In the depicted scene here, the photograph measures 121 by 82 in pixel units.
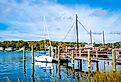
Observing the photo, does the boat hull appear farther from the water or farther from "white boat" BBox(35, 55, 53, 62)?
the water

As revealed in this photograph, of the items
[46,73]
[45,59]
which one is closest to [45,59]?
[45,59]

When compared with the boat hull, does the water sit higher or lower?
lower

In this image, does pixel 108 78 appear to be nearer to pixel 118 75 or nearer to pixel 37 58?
pixel 118 75

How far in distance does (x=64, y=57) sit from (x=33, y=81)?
80.8 ft

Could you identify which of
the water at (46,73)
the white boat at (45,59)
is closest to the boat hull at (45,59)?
the white boat at (45,59)

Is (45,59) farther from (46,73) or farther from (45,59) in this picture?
(46,73)

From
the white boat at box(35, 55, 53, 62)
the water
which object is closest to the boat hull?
the white boat at box(35, 55, 53, 62)

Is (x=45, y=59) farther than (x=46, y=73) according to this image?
Yes

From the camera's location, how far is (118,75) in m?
18.5

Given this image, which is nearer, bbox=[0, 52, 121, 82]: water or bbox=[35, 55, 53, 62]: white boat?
bbox=[0, 52, 121, 82]: water

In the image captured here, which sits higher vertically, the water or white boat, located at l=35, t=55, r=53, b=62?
white boat, located at l=35, t=55, r=53, b=62

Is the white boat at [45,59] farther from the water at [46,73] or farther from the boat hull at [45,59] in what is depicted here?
the water at [46,73]

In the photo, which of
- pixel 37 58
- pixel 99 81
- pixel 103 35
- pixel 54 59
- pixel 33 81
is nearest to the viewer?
pixel 99 81

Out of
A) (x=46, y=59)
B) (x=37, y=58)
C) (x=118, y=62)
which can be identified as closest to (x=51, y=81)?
(x=118, y=62)
